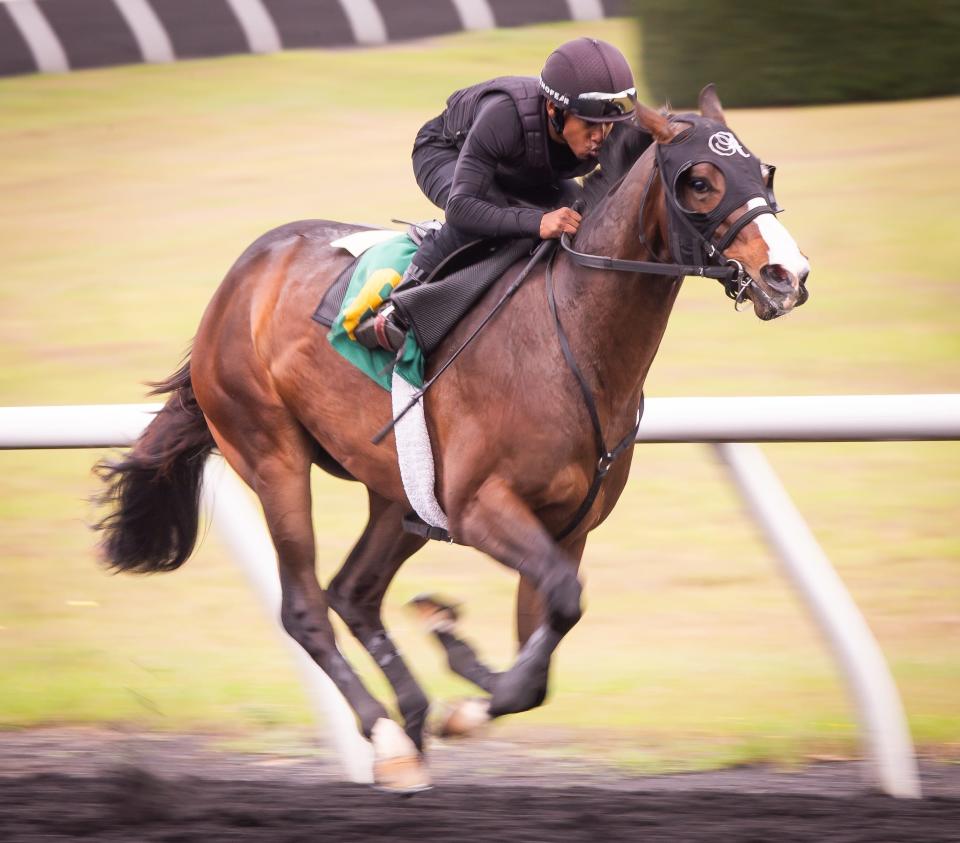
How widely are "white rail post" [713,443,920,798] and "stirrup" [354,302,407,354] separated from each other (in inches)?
37.8

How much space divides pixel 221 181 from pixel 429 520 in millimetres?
8557

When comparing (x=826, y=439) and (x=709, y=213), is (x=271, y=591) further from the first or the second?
(x=709, y=213)

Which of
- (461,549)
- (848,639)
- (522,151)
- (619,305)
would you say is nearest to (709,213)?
(619,305)

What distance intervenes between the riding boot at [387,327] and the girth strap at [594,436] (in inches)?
15.7

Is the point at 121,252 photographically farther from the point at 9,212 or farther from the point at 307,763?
the point at 307,763

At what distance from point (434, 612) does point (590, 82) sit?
1.47 metres

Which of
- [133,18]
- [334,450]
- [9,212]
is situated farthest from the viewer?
[133,18]

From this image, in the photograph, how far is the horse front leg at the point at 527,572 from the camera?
3752 mm

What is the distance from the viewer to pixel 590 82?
3.78 metres

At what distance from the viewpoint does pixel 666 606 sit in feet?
19.9

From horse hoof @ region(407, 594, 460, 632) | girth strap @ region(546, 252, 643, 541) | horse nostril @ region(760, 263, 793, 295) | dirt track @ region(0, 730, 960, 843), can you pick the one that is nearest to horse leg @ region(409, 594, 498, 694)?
horse hoof @ region(407, 594, 460, 632)

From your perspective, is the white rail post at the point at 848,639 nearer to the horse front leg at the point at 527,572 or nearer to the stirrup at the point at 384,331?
the horse front leg at the point at 527,572

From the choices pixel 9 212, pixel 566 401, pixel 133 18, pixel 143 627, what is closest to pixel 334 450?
pixel 566 401

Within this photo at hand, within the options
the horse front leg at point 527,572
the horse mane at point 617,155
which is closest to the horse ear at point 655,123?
the horse mane at point 617,155
